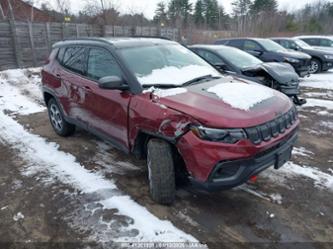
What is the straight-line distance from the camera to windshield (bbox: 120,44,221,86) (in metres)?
3.64

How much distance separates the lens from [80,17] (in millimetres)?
25438

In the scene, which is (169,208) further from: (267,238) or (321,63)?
(321,63)

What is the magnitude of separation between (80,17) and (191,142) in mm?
25490

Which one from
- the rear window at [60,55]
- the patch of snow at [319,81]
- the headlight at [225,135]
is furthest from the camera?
the patch of snow at [319,81]

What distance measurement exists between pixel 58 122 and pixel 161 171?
3216 millimetres

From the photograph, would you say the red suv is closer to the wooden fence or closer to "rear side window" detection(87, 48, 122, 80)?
"rear side window" detection(87, 48, 122, 80)

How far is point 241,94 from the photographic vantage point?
3.24m

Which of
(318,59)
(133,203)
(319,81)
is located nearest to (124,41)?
(133,203)

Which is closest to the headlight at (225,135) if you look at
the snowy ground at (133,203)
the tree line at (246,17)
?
the snowy ground at (133,203)

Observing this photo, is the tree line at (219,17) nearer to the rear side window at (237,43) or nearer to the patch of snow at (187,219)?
the rear side window at (237,43)

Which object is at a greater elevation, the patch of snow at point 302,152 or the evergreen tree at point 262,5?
the evergreen tree at point 262,5

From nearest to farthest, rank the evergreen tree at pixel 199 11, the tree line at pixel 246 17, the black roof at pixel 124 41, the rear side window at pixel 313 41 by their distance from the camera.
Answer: the black roof at pixel 124 41
the rear side window at pixel 313 41
the tree line at pixel 246 17
the evergreen tree at pixel 199 11

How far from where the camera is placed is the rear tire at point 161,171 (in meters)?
3.12

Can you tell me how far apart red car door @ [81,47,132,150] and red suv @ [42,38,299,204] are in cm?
1
